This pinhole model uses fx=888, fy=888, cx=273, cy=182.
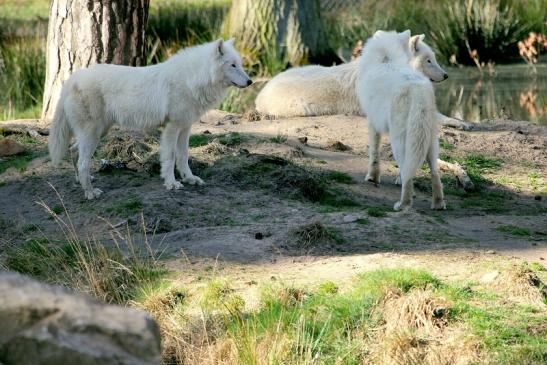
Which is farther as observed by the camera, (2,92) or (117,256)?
(2,92)

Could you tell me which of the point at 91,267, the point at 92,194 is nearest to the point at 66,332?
the point at 91,267

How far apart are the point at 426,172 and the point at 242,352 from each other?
4469 millimetres

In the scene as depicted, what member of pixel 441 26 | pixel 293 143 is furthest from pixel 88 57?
pixel 441 26

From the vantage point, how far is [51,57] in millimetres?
10008

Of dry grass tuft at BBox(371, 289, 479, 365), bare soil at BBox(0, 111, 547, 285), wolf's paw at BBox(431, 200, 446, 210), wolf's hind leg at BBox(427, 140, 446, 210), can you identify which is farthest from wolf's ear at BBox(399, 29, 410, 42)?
dry grass tuft at BBox(371, 289, 479, 365)

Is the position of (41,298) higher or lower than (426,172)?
higher

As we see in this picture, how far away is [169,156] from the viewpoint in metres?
7.43

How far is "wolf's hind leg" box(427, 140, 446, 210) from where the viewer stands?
7184 millimetres

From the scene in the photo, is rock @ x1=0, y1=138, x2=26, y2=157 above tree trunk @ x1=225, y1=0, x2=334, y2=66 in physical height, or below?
below

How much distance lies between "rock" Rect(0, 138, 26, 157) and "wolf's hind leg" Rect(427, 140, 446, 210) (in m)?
4.21

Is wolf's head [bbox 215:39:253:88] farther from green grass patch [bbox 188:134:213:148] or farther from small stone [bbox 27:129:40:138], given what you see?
small stone [bbox 27:129:40:138]

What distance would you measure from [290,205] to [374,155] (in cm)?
135

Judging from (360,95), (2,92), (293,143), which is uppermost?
(360,95)

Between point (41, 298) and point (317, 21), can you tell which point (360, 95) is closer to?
point (41, 298)
